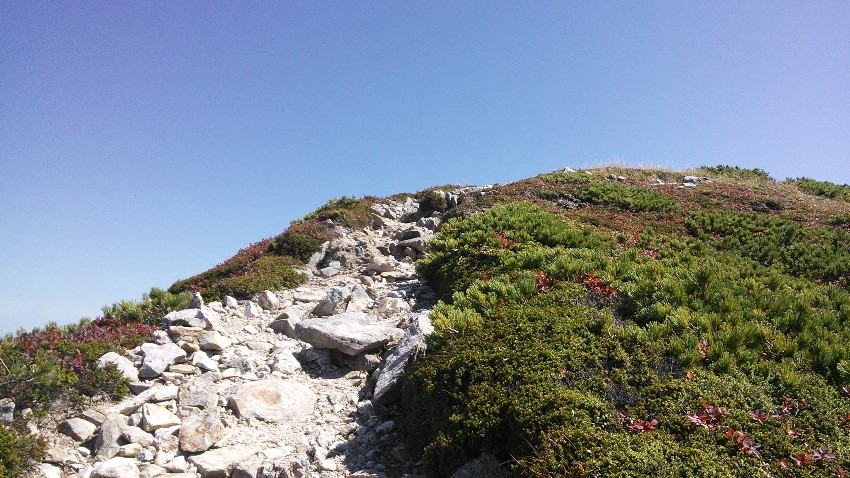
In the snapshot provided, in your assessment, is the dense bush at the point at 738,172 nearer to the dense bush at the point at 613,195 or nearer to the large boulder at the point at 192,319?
the dense bush at the point at 613,195

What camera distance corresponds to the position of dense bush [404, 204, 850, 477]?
489 cm

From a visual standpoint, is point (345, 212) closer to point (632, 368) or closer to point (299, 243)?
point (299, 243)

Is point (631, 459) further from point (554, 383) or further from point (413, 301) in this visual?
point (413, 301)

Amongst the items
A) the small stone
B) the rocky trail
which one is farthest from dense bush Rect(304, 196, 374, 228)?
the rocky trail

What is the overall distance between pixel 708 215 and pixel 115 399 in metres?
18.7

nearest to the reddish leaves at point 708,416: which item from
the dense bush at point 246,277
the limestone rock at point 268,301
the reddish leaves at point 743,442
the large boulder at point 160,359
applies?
the reddish leaves at point 743,442

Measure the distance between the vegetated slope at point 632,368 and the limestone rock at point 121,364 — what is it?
15.7 ft

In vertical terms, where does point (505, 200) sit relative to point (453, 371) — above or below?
above

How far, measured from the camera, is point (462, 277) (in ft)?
37.0

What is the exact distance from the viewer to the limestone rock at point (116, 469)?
226 inches

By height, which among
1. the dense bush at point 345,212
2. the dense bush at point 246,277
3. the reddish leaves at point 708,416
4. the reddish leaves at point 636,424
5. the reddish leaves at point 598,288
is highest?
the dense bush at point 345,212

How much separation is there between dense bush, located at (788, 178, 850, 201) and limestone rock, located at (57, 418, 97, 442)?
33369mm

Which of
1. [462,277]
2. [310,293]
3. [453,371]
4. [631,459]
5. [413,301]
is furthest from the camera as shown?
[310,293]

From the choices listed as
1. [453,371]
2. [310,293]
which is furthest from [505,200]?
[453,371]
